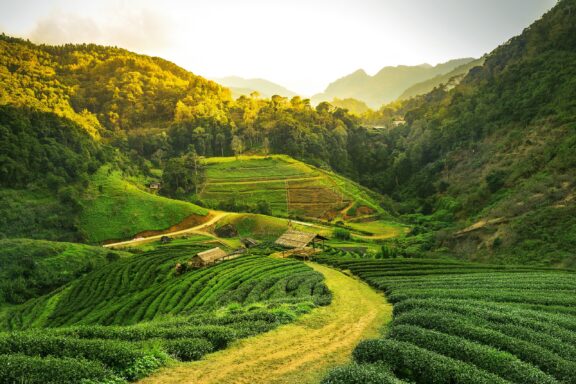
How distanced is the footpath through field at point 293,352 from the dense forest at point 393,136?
130 feet

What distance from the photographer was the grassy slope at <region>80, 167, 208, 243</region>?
87938 mm

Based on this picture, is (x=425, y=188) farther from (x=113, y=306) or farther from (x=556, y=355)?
(x=556, y=355)

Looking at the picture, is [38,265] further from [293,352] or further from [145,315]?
[293,352]

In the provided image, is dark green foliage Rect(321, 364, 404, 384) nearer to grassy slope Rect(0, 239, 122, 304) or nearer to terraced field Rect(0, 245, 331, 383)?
terraced field Rect(0, 245, 331, 383)

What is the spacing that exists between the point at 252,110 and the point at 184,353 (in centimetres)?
17738

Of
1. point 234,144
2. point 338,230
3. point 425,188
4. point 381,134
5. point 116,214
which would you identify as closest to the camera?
point 338,230

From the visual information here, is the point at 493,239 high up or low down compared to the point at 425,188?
down

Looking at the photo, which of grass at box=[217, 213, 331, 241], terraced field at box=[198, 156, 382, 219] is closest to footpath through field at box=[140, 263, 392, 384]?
grass at box=[217, 213, 331, 241]

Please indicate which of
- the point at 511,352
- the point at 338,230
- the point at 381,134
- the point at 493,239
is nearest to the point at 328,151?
the point at 381,134

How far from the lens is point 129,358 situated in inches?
553

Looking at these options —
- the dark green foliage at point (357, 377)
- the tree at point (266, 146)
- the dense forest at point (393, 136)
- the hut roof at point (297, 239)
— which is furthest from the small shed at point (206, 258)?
the tree at point (266, 146)

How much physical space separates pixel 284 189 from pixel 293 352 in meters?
101

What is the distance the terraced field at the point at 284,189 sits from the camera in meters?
111

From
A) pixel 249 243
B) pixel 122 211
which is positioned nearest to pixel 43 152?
pixel 122 211
